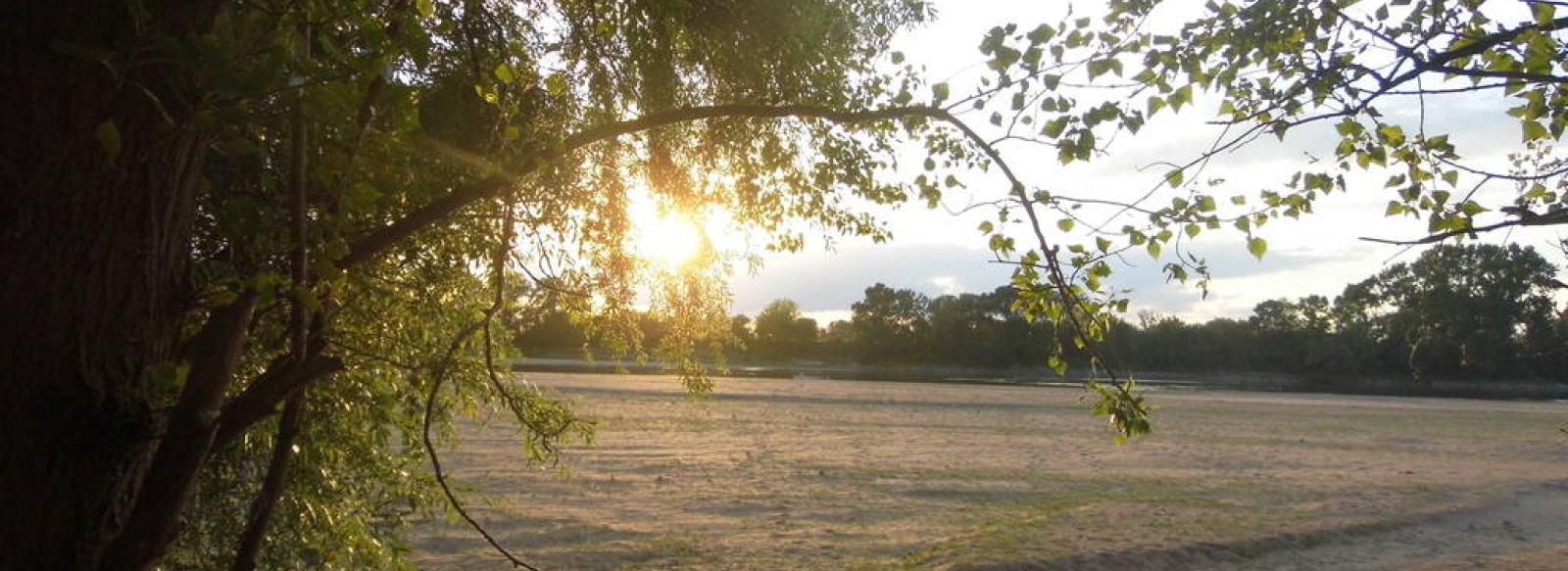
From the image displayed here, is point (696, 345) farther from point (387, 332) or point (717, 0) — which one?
point (387, 332)

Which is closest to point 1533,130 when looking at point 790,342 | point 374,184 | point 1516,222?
point 1516,222

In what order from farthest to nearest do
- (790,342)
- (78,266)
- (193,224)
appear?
(790,342) → (193,224) → (78,266)

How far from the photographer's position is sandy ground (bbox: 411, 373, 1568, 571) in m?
12.7

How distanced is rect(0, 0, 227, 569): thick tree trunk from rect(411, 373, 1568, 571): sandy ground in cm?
348

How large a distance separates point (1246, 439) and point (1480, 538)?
42.7 ft

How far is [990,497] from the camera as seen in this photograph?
671 inches

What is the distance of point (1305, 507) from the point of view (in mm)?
17250

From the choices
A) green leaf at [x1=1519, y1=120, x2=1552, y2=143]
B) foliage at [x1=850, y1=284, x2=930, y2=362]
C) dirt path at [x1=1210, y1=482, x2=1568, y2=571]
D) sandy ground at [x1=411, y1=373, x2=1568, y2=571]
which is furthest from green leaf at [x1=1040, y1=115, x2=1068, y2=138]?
foliage at [x1=850, y1=284, x2=930, y2=362]

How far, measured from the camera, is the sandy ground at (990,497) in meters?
12.7

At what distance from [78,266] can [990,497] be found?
16.0 metres

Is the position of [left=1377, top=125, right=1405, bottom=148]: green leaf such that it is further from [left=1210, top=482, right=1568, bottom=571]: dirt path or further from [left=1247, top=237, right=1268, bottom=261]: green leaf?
[left=1210, top=482, right=1568, bottom=571]: dirt path

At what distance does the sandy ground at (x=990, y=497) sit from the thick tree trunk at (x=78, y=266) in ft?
11.4

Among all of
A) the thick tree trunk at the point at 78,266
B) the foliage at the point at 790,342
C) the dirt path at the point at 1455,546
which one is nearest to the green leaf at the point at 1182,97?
the thick tree trunk at the point at 78,266

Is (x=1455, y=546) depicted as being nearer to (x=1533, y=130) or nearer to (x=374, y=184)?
(x=1533, y=130)
